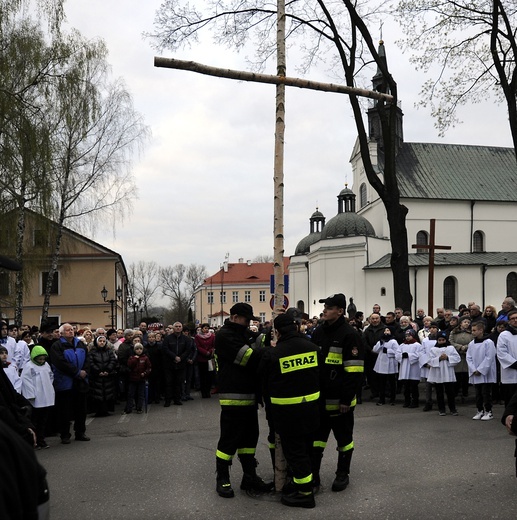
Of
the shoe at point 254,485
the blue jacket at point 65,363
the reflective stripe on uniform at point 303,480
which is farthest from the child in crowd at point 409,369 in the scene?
the reflective stripe on uniform at point 303,480

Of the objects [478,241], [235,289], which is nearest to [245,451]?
[478,241]

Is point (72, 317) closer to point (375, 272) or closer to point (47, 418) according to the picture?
point (375, 272)

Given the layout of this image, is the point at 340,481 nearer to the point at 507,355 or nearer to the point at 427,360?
the point at 507,355

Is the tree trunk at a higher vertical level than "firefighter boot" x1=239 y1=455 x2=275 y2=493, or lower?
higher

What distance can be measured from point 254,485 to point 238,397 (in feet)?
3.16

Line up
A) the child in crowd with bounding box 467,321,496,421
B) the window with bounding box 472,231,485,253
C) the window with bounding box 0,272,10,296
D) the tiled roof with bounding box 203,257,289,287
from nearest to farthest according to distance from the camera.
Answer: the child in crowd with bounding box 467,321,496,421 → the window with bounding box 0,272,10,296 → the window with bounding box 472,231,485,253 → the tiled roof with bounding box 203,257,289,287

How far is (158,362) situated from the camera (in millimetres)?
14461

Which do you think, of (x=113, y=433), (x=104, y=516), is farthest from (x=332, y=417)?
(x=113, y=433)

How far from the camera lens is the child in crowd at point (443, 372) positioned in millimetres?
11500

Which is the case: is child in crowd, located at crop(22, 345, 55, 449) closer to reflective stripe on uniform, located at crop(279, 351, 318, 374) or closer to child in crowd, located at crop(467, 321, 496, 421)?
reflective stripe on uniform, located at crop(279, 351, 318, 374)

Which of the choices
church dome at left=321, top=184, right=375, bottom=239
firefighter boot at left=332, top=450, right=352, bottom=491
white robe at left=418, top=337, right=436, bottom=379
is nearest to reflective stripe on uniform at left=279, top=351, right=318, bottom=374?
firefighter boot at left=332, top=450, right=352, bottom=491

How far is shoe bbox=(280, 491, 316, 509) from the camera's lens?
239 inches

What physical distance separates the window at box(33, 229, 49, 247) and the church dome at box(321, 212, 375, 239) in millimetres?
28664

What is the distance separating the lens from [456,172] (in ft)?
181
